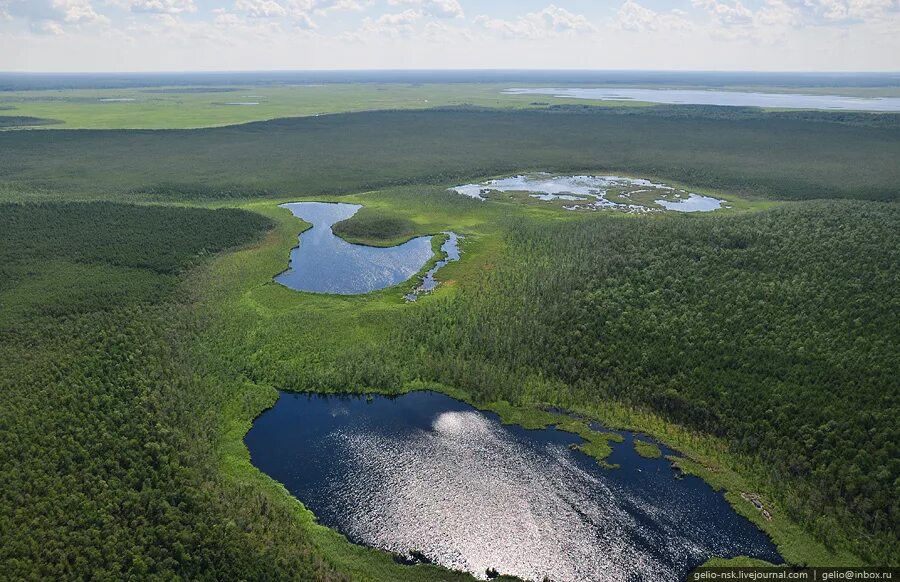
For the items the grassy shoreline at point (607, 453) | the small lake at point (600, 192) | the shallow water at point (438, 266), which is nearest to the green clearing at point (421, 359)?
the grassy shoreline at point (607, 453)

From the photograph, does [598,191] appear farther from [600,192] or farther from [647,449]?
[647,449]

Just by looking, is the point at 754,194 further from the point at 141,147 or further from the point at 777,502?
the point at 141,147

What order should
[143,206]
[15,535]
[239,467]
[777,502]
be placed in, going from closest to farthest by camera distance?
[15,535]
[777,502]
[239,467]
[143,206]

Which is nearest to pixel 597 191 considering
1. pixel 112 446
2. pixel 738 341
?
pixel 738 341

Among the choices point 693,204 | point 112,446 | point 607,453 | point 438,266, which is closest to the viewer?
point 112,446

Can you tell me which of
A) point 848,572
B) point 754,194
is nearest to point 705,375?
point 848,572

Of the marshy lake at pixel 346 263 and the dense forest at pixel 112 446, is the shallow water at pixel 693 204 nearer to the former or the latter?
the marshy lake at pixel 346 263

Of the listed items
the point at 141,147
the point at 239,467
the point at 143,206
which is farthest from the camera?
the point at 141,147
